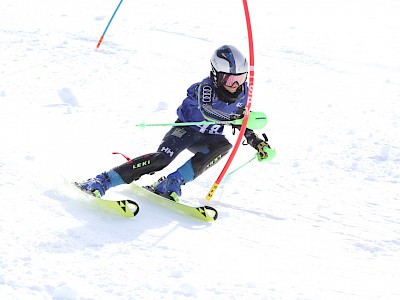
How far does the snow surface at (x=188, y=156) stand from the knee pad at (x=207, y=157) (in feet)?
1.11

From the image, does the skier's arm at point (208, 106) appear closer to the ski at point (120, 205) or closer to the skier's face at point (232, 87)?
the skier's face at point (232, 87)

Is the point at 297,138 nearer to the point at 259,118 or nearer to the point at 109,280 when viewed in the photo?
the point at 259,118

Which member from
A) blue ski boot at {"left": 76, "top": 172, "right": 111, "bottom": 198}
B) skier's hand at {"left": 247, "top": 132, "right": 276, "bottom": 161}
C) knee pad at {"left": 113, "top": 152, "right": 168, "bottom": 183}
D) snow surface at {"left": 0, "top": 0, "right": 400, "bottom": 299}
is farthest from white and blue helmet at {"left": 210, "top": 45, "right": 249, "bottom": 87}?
blue ski boot at {"left": 76, "top": 172, "right": 111, "bottom": 198}

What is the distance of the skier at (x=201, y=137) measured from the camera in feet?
17.7

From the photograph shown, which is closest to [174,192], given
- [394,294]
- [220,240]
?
[220,240]

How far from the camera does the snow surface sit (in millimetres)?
4133

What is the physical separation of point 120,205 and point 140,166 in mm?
611

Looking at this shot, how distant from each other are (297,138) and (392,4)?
975 centimetres

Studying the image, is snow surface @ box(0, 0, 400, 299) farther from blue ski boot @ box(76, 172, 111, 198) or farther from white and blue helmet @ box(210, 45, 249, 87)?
white and blue helmet @ box(210, 45, 249, 87)

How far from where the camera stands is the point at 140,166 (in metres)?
5.42

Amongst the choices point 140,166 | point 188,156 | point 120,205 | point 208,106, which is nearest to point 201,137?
point 208,106

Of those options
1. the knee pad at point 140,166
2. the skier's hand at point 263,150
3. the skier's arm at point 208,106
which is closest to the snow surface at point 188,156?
the knee pad at point 140,166

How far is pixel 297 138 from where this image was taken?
7.73 metres

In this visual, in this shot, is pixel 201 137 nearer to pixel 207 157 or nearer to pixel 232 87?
pixel 207 157
